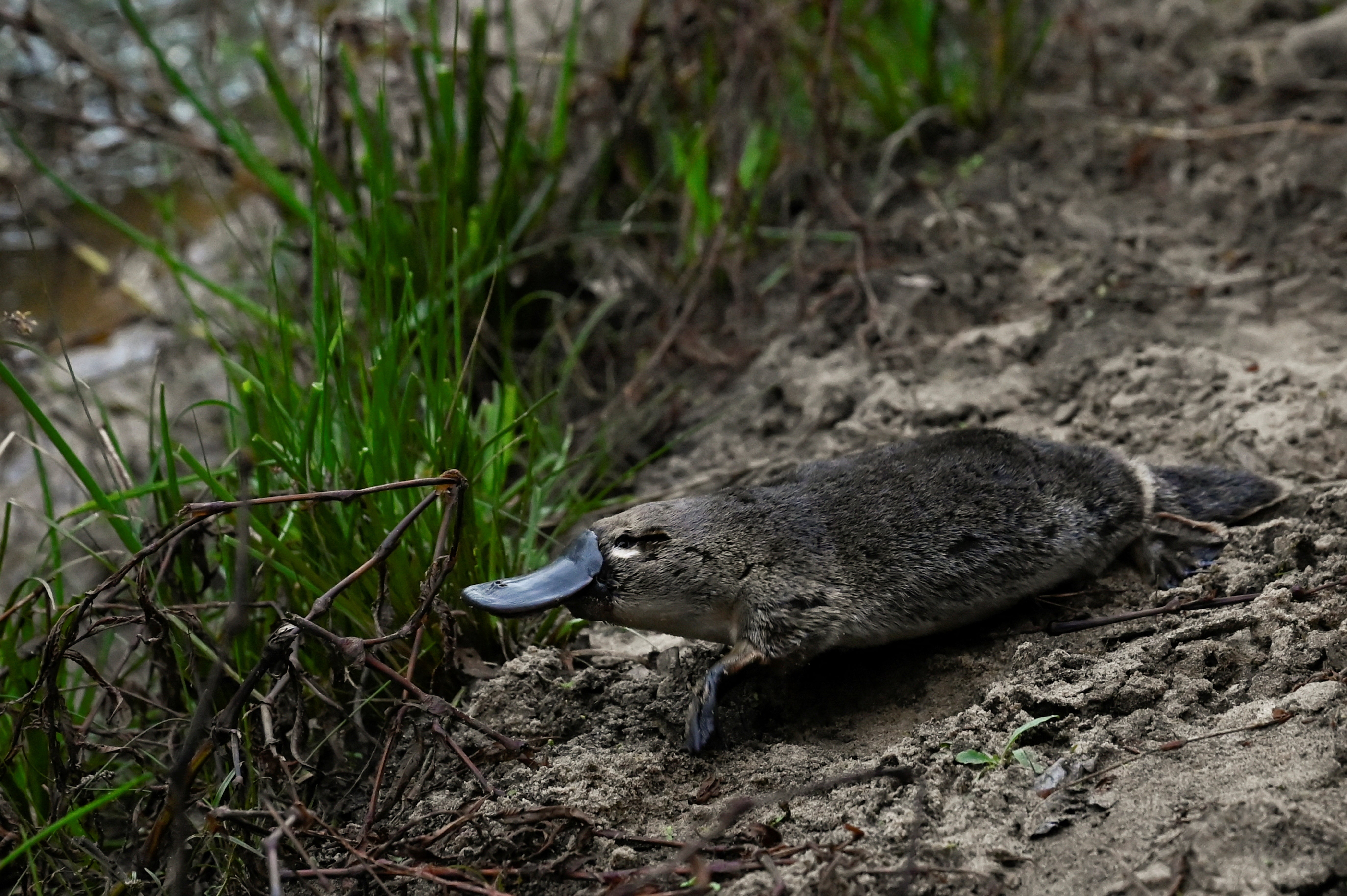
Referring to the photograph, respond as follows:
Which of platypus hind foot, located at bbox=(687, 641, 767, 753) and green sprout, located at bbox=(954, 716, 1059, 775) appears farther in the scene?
platypus hind foot, located at bbox=(687, 641, 767, 753)

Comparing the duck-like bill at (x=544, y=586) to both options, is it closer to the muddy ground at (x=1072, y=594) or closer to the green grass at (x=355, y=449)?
the green grass at (x=355, y=449)

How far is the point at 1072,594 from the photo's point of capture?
2766 mm

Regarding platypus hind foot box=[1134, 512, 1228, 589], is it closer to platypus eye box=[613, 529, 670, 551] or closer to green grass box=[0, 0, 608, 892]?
platypus eye box=[613, 529, 670, 551]

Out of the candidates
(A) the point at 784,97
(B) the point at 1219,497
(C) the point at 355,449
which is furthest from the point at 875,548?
(A) the point at 784,97

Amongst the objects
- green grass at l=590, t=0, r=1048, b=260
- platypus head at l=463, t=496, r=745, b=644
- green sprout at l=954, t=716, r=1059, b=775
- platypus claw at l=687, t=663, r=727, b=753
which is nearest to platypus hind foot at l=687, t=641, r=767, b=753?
platypus claw at l=687, t=663, r=727, b=753

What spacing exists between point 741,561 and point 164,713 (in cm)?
151

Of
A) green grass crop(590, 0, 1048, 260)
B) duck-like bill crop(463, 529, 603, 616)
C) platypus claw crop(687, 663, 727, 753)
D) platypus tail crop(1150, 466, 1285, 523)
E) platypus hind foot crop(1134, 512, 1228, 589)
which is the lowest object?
platypus claw crop(687, 663, 727, 753)

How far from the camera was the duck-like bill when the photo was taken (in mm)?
2379

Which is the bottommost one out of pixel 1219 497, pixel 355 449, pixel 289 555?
pixel 1219 497

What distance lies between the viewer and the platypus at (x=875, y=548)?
8.36 ft

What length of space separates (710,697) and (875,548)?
21.7 inches

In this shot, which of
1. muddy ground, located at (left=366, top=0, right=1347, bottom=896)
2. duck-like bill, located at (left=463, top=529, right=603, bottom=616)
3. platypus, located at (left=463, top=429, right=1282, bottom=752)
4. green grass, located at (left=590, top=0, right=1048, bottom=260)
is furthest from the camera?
green grass, located at (left=590, top=0, right=1048, bottom=260)

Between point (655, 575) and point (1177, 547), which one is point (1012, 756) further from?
point (1177, 547)

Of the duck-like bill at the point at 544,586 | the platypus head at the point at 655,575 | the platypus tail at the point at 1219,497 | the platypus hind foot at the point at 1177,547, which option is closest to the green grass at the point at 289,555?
the duck-like bill at the point at 544,586
